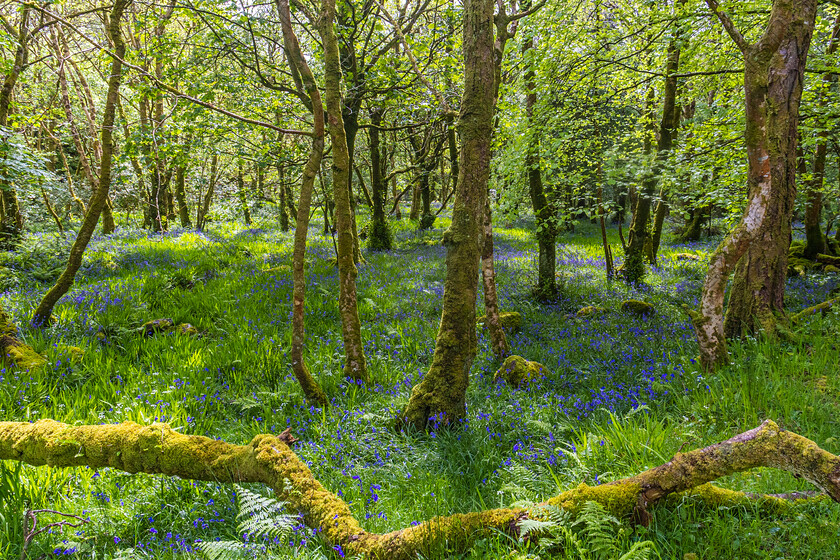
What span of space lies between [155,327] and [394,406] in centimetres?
467

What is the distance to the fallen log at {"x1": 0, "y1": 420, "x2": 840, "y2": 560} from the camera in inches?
82.3

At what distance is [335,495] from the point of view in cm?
263

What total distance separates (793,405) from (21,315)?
35.2 ft

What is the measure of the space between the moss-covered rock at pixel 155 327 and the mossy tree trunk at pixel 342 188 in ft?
11.9

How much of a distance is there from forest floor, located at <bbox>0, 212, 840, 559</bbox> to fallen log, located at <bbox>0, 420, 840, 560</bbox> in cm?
13

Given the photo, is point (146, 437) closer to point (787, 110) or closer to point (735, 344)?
point (735, 344)

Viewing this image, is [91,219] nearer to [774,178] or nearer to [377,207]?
[377,207]

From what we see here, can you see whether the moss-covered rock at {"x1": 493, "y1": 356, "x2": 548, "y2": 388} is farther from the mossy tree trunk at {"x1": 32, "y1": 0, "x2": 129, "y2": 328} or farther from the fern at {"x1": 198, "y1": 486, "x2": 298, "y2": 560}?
the mossy tree trunk at {"x1": 32, "y1": 0, "x2": 129, "y2": 328}

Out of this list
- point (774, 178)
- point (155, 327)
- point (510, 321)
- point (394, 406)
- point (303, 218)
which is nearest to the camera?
point (303, 218)

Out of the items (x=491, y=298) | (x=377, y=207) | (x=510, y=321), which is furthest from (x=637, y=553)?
(x=377, y=207)

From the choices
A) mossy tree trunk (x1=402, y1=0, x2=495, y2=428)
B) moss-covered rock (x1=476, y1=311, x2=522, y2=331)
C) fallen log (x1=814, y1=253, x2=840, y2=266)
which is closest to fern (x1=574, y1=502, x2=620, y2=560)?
mossy tree trunk (x1=402, y1=0, x2=495, y2=428)

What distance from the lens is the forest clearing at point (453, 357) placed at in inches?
93.9

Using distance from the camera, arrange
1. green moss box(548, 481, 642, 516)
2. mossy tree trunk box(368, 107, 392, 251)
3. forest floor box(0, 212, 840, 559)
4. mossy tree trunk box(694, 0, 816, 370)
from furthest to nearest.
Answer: mossy tree trunk box(368, 107, 392, 251), mossy tree trunk box(694, 0, 816, 370), forest floor box(0, 212, 840, 559), green moss box(548, 481, 642, 516)

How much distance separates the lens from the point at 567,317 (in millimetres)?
8164
